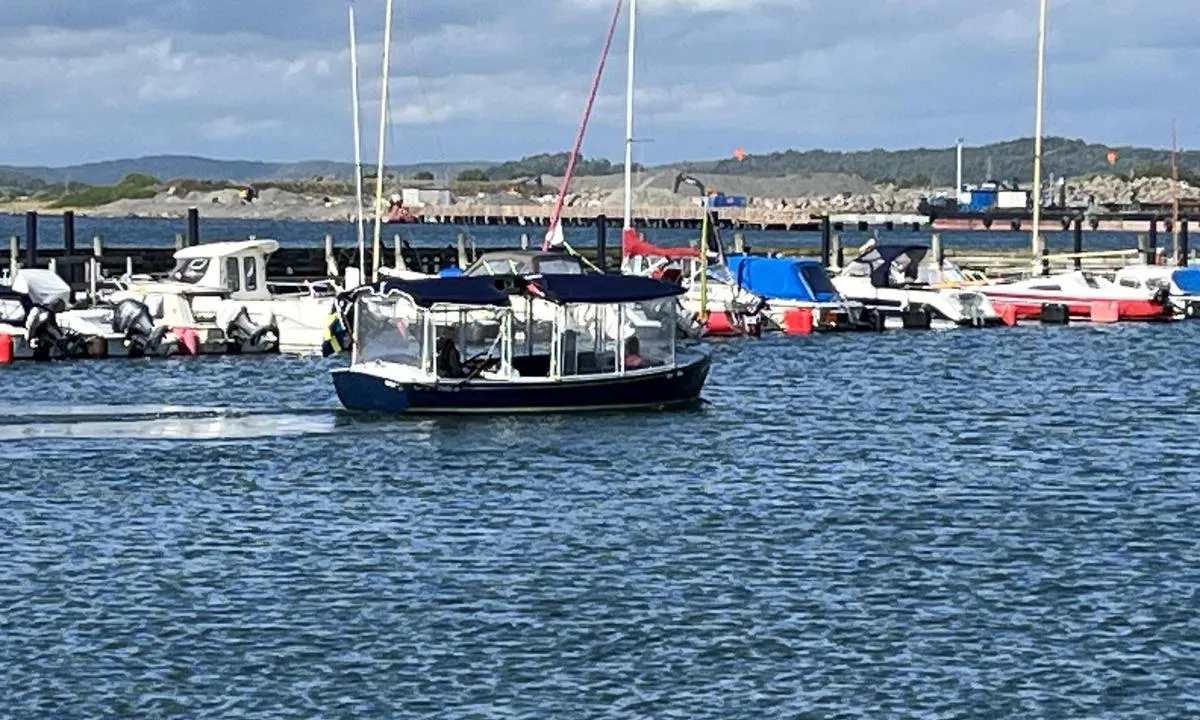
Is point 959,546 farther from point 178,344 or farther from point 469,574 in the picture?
point 178,344

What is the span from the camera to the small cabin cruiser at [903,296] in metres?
70.8

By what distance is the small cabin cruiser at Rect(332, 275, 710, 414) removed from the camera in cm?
4288

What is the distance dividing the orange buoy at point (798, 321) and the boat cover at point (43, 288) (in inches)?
763

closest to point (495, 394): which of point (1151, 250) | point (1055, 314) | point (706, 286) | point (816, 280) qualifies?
point (706, 286)

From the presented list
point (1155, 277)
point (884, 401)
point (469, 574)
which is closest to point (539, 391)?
point (884, 401)

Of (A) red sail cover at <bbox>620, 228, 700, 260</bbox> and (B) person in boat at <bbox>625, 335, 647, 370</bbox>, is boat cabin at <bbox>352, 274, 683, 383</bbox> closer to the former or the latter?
(B) person in boat at <bbox>625, 335, 647, 370</bbox>

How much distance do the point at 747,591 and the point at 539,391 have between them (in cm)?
1514

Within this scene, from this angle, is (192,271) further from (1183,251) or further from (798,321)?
(1183,251)

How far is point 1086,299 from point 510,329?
34701mm

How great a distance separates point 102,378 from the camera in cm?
5241

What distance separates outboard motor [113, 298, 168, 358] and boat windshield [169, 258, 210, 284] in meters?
5.58

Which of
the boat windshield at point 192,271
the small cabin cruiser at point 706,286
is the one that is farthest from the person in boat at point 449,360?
the boat windshield at point 192,271

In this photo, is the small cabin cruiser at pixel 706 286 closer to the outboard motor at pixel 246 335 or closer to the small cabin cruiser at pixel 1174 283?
the outboard motor at pixel 246 335

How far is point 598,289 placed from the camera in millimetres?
44500
